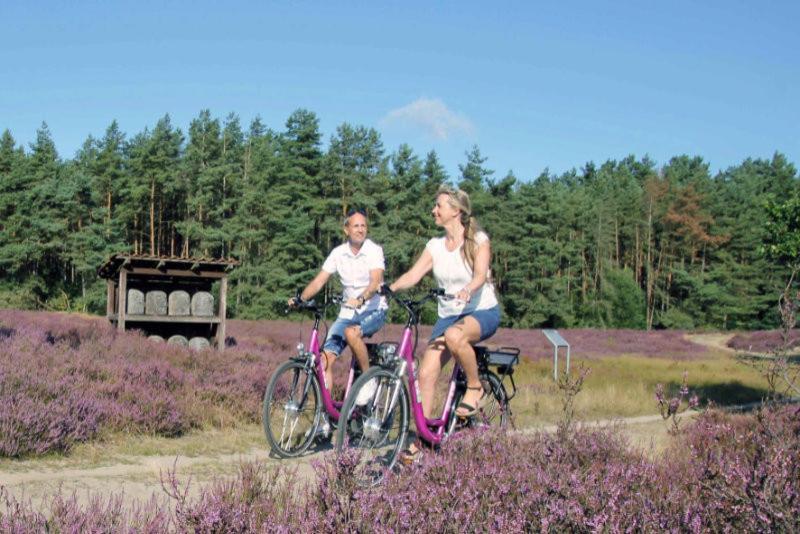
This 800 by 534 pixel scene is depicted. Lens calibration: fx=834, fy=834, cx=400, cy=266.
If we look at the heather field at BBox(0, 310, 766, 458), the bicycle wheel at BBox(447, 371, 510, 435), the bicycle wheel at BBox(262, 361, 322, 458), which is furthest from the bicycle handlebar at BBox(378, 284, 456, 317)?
the heather field at BBox(0, 310, 766, 458)

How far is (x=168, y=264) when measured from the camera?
14867 millimetres

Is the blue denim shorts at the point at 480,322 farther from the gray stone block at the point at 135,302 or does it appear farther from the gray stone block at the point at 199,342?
the gray stone block at the point at 135,302

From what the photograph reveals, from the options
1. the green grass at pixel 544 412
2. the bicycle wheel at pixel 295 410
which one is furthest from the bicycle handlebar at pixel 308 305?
the green grass at pixel 544 412

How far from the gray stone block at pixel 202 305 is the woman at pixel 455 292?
9.40 metres

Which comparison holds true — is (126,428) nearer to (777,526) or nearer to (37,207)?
(777,526)

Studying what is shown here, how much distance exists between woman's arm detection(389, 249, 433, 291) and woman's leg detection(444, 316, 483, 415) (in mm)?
459

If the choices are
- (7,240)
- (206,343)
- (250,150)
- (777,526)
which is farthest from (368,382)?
(250,150)

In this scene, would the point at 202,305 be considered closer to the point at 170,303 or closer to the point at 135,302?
the point at 170,303

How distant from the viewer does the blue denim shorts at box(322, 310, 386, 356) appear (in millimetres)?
7242

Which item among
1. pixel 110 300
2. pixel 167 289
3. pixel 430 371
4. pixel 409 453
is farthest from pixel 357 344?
pixel 110 300

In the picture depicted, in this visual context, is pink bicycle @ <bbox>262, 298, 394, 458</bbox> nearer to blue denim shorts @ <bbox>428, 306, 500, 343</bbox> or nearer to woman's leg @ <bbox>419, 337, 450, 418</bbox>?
woman's leg @ <bbox>419, 337, 450, 418</bbox>

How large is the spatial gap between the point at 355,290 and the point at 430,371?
57.3 inches

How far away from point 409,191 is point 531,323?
52.7ft

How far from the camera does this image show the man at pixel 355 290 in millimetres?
7180
